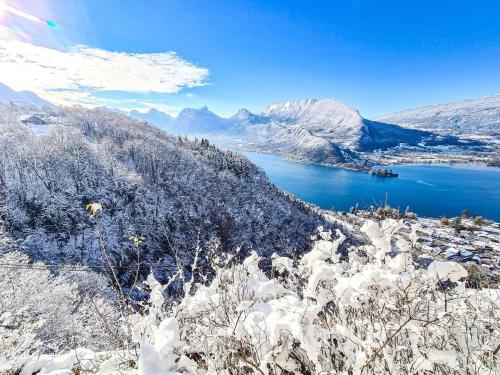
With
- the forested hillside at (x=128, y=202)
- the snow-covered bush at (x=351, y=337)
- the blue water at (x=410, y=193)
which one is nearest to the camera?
the snow-covered bush at (x=351, y=337)

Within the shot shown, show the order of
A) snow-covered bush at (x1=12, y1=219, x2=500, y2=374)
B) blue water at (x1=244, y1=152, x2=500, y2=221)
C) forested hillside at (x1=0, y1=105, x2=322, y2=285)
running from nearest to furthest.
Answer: snow-covered bush at (x1=12, y1=219, x2=500, y2=374), forested hillside at (x1=0, y1=105, x2=322, y2=285), blue water at (x1=244, y1=152, x2=500, y2=221)

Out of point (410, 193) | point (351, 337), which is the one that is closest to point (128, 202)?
point (351, 337)

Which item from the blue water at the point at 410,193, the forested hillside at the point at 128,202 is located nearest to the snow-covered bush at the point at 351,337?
the forested hillside at the point at 128,202

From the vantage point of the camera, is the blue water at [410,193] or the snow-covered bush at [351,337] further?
the blue water at [410,193]

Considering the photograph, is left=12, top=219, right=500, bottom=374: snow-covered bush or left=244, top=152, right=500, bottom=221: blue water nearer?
left=12, top=219, right=500, bottom=374: snow-covered bush

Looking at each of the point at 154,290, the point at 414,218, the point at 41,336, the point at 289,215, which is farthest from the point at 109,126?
the point at 414,218

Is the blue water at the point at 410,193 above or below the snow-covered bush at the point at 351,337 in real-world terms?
below

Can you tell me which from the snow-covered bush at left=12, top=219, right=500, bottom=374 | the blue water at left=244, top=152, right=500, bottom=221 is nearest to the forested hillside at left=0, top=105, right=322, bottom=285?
the snow-covered bush at left=12, top=219, right=500, bottom=374

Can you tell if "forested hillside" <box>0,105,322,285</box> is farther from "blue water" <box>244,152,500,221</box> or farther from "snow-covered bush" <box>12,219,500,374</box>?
"blue water" <box>244,152,500,221</box>

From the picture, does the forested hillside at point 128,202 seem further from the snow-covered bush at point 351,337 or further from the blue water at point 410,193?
the blue water at point 410,193

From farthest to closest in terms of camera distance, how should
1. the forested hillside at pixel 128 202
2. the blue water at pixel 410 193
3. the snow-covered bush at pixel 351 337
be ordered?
1. the blue water at pixel 410 193
2. the forested hillside at pixel 128 202
3. the snow-covered bush at pixel 351 337

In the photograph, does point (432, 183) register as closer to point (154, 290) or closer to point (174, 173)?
point (174, 173)
